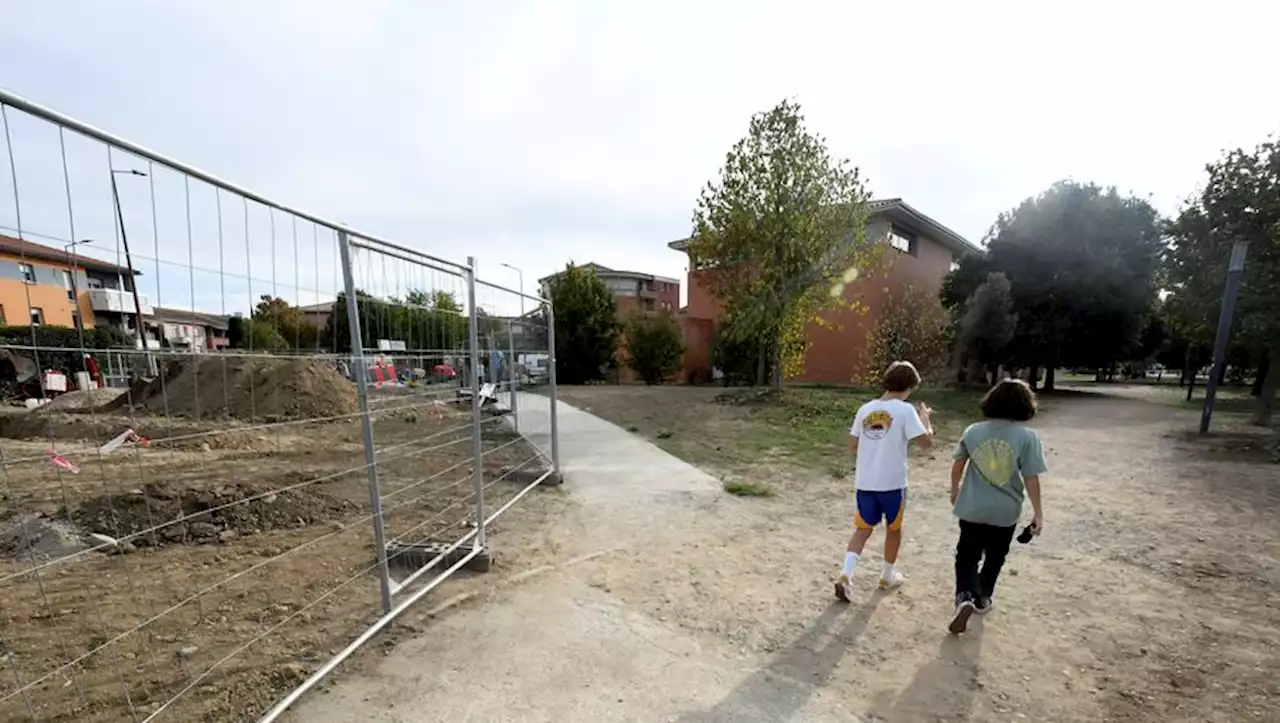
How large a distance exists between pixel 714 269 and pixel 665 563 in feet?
42.0

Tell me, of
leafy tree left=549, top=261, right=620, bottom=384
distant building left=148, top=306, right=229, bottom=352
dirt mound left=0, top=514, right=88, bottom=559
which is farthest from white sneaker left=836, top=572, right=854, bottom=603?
leafy tree left=549, top=261, right=620, bottom=384

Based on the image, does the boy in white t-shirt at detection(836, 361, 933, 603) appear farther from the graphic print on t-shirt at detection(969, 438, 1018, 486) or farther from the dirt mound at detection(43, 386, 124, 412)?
the dirt mound at detection(43, 386, 124, 412)

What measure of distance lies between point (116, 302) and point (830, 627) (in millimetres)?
3633

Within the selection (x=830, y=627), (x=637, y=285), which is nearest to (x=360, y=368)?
(x=830, y=627)

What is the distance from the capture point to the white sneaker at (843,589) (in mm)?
3662

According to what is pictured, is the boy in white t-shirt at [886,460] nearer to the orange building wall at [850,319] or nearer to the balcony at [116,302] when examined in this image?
the balcony at [116,302]

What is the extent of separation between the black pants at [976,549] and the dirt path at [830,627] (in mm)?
249

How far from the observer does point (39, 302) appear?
70.6 inches

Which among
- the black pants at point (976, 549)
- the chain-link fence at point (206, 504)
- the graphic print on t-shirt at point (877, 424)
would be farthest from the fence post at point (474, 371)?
the black pants at point (976, 549)

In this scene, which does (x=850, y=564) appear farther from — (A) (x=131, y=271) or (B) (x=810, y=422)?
(B) (x=810, y=422)

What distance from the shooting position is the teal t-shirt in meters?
3.30

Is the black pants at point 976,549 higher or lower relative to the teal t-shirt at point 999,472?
lower

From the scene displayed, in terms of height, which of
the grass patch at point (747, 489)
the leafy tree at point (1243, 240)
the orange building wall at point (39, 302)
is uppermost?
the leafy tree at point (1243, 240)

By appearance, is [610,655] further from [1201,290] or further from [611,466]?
[1201,290]
